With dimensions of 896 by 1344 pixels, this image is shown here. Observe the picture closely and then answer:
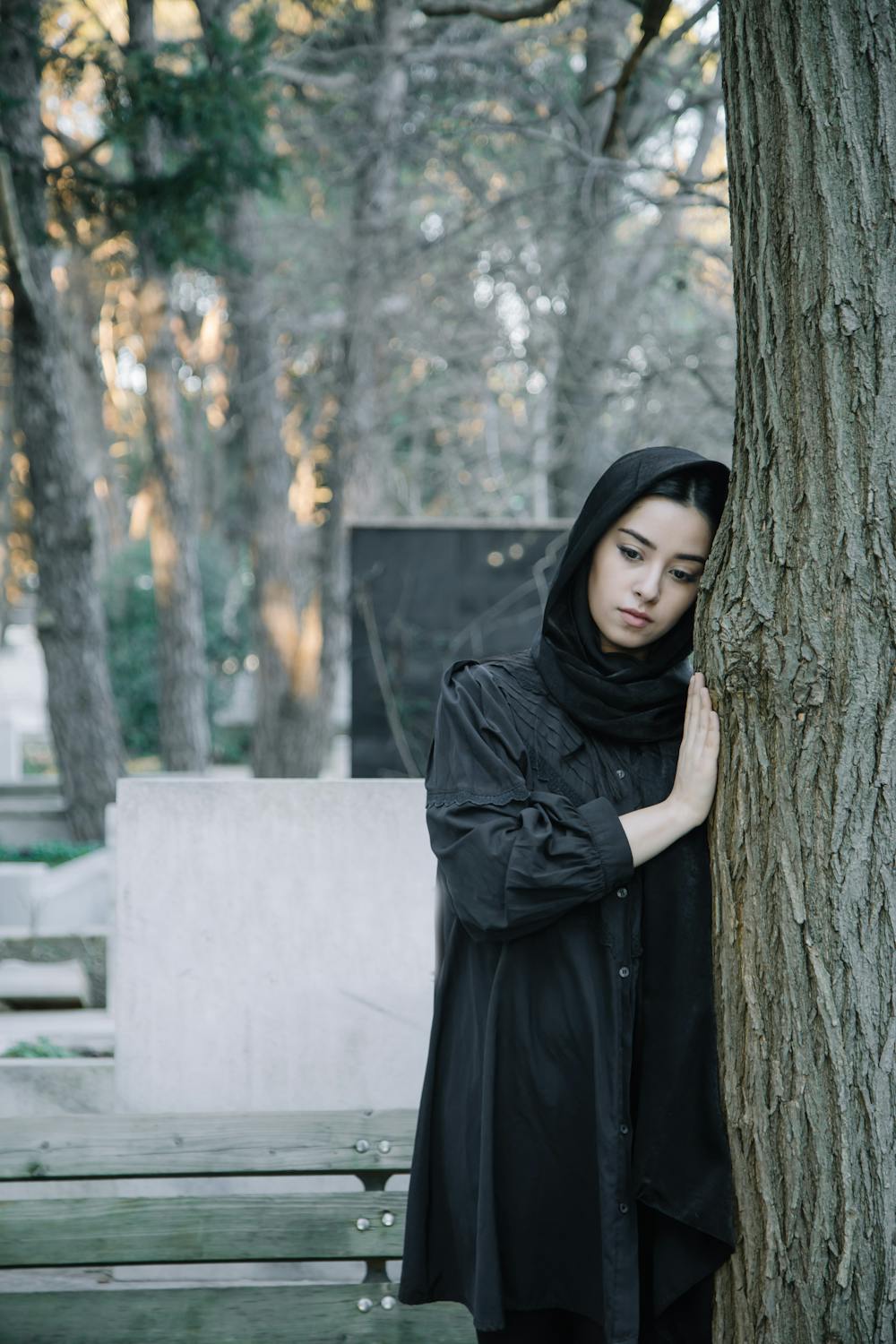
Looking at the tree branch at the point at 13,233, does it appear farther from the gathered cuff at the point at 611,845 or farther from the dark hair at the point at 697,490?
the gathered cuff at the point at 611,845

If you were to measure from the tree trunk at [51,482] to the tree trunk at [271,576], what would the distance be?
1900 millimetres

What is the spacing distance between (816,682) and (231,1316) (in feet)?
6.56

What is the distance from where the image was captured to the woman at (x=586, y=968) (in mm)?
2271

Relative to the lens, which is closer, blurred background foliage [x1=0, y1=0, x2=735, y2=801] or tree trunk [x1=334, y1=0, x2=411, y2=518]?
blurred background foliage [x1=0, y1=0, x2=735, y2=801]

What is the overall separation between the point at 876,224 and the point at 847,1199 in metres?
1.58

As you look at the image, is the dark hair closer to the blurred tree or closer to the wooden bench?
the wooden bench

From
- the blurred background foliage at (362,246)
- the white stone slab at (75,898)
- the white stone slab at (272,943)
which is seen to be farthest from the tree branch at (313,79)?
the white stone slab at (272,943)

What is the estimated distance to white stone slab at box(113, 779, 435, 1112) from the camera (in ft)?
13.0

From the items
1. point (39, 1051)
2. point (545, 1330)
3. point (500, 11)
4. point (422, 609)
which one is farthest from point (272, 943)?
point (422, 609)

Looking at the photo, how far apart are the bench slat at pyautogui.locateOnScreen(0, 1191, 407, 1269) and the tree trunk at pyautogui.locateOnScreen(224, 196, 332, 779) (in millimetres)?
8959

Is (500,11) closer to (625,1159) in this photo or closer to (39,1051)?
(625,1159)

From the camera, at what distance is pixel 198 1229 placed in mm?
3051

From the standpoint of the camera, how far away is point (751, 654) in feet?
7.45

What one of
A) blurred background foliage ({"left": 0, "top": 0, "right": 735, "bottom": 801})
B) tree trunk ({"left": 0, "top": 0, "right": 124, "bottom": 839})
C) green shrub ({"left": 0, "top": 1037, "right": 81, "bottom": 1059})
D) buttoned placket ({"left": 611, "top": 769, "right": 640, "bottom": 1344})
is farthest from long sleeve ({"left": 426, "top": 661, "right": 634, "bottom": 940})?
tree trunk ({"left": 0, "top": 0, "right": 124, "bottom": 839})
